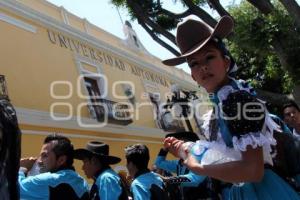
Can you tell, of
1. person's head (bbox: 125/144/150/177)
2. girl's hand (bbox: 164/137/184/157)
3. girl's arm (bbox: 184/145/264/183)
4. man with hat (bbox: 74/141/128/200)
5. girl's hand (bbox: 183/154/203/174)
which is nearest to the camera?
girl's arm (bbox: 184/145/264/183)

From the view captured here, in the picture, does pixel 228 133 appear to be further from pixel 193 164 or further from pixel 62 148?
pixel 62 148

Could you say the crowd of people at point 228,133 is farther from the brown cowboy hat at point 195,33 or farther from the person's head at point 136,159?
the person's head at point 136,159

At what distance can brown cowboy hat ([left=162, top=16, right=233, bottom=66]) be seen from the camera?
7.37ft

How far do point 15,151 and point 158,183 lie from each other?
2.68 m

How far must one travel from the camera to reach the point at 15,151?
1962 millimetres

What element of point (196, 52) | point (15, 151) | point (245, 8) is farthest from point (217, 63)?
point (245, 8)

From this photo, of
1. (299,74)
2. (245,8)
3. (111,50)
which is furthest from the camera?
(111,50)

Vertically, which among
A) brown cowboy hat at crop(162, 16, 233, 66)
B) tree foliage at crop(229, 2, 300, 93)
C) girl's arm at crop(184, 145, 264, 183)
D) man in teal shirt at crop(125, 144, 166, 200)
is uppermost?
tree foliage at crop(229, 2, 300, 93)

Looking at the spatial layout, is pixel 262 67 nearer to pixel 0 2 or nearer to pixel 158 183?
pixel 0 2

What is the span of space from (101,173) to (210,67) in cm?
271

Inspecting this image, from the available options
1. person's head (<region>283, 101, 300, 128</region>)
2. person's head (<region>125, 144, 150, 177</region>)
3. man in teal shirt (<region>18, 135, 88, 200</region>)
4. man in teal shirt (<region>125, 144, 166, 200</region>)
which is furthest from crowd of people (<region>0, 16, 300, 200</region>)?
person's head (<region>283, 101, 300, 128</region>)

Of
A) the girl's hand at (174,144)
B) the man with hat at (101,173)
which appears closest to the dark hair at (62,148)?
the man with hat at (101,173)

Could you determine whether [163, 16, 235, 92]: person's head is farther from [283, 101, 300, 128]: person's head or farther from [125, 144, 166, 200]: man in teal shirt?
[283, 101, 300, 128]: person's head

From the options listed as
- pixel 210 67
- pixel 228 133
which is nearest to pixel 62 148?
pixel 210 67
